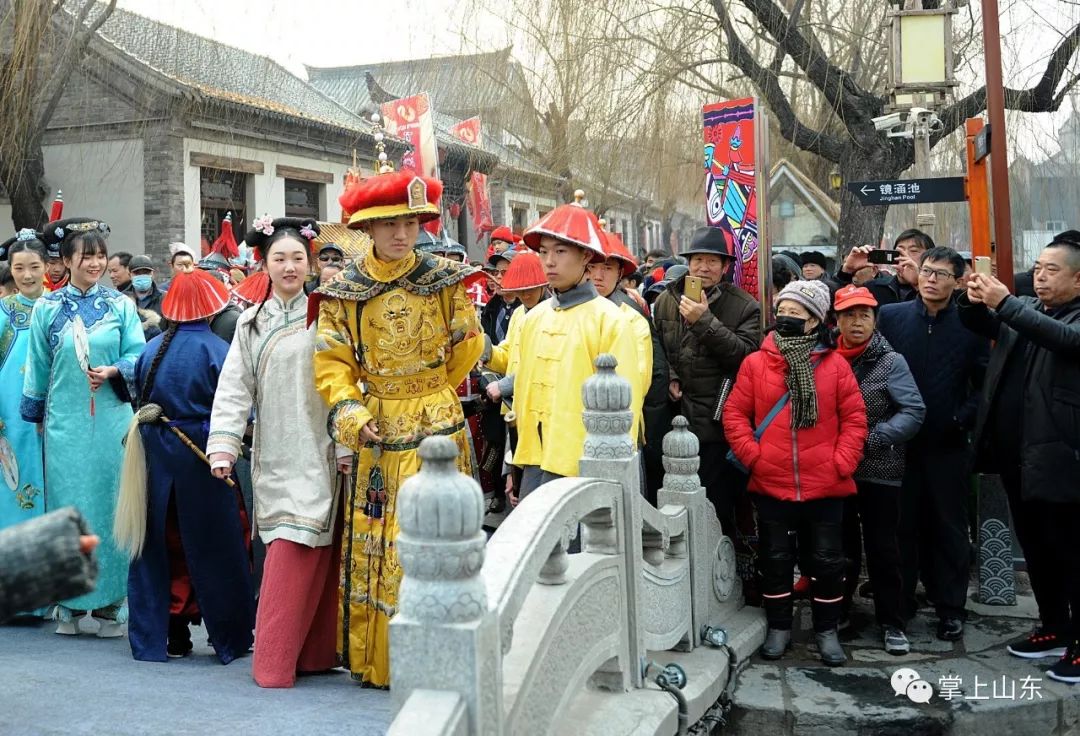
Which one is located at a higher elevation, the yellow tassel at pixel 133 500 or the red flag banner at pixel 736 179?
the red flag banner at pixel 736 179

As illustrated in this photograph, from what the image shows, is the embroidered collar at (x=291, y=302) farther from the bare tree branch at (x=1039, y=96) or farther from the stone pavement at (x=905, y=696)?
the bare tree branch at (x=1039, y=96)

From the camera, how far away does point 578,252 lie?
163 inches

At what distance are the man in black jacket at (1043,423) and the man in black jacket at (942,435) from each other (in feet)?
0.52

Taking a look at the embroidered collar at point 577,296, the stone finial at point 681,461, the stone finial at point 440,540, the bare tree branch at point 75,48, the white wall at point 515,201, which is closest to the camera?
the stone finial at point 440,540

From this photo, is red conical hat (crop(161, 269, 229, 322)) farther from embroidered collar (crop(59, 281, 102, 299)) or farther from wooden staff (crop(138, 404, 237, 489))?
embroidered collar (crop(59, 281, 102, 299))

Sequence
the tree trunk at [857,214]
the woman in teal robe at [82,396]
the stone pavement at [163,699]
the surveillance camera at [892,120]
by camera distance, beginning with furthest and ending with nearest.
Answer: the tree trunk at [857,214] < the surveillance camera at [892,120] < the woman in teal robe at [82,396] < the stone pavement at [163,699]

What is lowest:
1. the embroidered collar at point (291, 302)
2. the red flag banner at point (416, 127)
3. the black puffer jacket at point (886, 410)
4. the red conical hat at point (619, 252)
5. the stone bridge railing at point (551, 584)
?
the stone bridge railing at point (551, 584)

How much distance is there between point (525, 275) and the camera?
588 centimetres

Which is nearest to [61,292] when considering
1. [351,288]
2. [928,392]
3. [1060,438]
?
[351,288]

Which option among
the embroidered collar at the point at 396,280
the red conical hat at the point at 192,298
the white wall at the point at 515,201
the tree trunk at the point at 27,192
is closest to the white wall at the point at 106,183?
the tree trunk at the point at 27,192

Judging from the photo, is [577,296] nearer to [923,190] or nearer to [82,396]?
[82,396]

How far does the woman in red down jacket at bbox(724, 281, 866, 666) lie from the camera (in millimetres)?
4520

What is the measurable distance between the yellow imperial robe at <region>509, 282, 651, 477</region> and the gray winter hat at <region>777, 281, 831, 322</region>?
873mm

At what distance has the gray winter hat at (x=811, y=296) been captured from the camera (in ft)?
14.9
